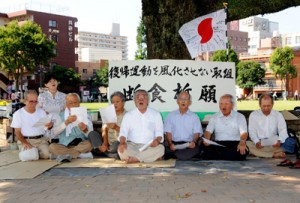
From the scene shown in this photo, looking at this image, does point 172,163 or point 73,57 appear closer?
point 172,163

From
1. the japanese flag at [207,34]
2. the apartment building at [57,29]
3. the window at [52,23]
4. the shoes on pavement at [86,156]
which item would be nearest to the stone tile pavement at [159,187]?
the shoes on pavement at [86,156]

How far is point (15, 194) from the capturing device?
5.02 m

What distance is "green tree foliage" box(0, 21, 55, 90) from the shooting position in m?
41.8

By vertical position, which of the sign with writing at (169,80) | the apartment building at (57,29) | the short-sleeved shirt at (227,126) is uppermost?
the apartment building at (57,29)

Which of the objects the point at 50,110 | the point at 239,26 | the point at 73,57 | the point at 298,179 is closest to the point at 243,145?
the point at 298,179

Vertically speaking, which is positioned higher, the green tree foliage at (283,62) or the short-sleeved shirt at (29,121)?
the green tree foliage at (283,62)

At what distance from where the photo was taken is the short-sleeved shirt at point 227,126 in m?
7.38

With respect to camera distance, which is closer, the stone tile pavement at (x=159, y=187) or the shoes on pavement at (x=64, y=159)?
the stone tile pavement at (x=159, y=187)

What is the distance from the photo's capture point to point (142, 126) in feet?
23.5

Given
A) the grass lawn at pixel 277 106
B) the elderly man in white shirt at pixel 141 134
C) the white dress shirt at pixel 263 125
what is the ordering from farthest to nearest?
the grass lawn at pixel 277 106 < the white dress shirt at pixel 263 125 < the elderly man in white shirt at pixel 141 134

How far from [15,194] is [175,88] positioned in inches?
175

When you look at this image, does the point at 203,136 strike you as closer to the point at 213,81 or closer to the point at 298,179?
the point at 213,81

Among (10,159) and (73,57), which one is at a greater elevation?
(73,57)

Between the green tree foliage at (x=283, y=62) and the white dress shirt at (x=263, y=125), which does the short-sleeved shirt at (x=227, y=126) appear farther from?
the green tree foliage at (x=283, y=62)
